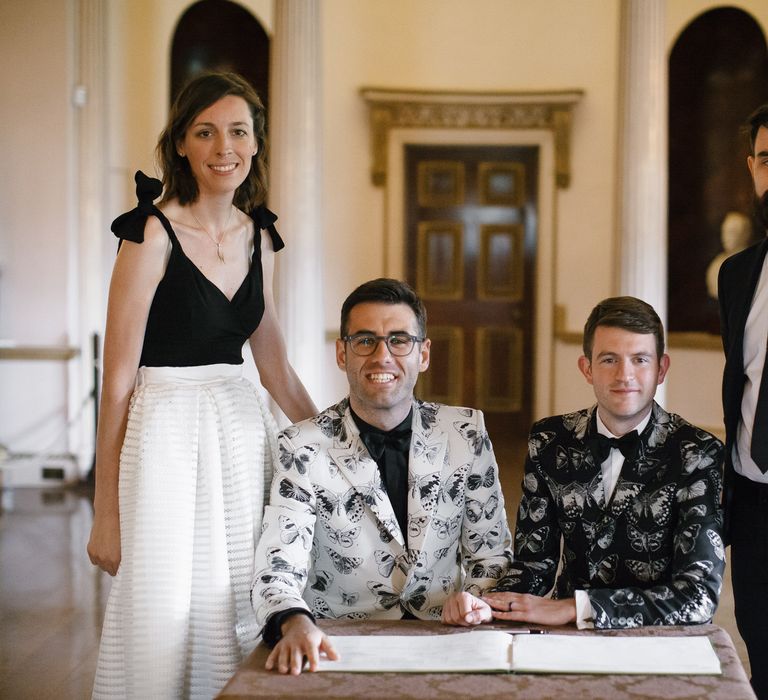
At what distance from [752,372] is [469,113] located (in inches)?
277

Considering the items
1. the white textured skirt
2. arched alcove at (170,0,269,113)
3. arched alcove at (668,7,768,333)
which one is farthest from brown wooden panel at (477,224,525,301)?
the white textured skirt

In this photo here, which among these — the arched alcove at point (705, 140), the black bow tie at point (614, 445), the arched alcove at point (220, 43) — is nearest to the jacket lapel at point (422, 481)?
the black bow tie at point (614, 445)

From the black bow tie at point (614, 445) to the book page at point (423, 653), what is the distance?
48 centimetres

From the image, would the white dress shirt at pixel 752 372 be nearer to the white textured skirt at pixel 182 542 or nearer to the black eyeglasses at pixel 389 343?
the black eyeglasses at pixel 389 343

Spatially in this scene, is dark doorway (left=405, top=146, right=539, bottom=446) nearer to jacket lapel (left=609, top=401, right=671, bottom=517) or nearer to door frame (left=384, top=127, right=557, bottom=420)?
door frame (left=384, top=127, right=557, bottom=420)

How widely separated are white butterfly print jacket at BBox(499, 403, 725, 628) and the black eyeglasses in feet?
1.11

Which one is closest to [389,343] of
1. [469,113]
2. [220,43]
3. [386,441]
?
[386,441]

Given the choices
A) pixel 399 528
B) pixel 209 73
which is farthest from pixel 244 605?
pixel 209 73

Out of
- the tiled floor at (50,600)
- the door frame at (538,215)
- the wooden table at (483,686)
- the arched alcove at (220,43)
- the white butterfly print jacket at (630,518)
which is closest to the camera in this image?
the wooden table at (483,686)

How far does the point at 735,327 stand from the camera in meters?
2.10

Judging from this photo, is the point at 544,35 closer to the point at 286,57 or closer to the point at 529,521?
the point at 286,57

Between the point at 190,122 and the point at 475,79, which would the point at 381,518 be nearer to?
the point at 190,122

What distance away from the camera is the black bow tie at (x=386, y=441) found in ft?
6.60

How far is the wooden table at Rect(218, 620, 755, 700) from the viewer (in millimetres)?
1386
